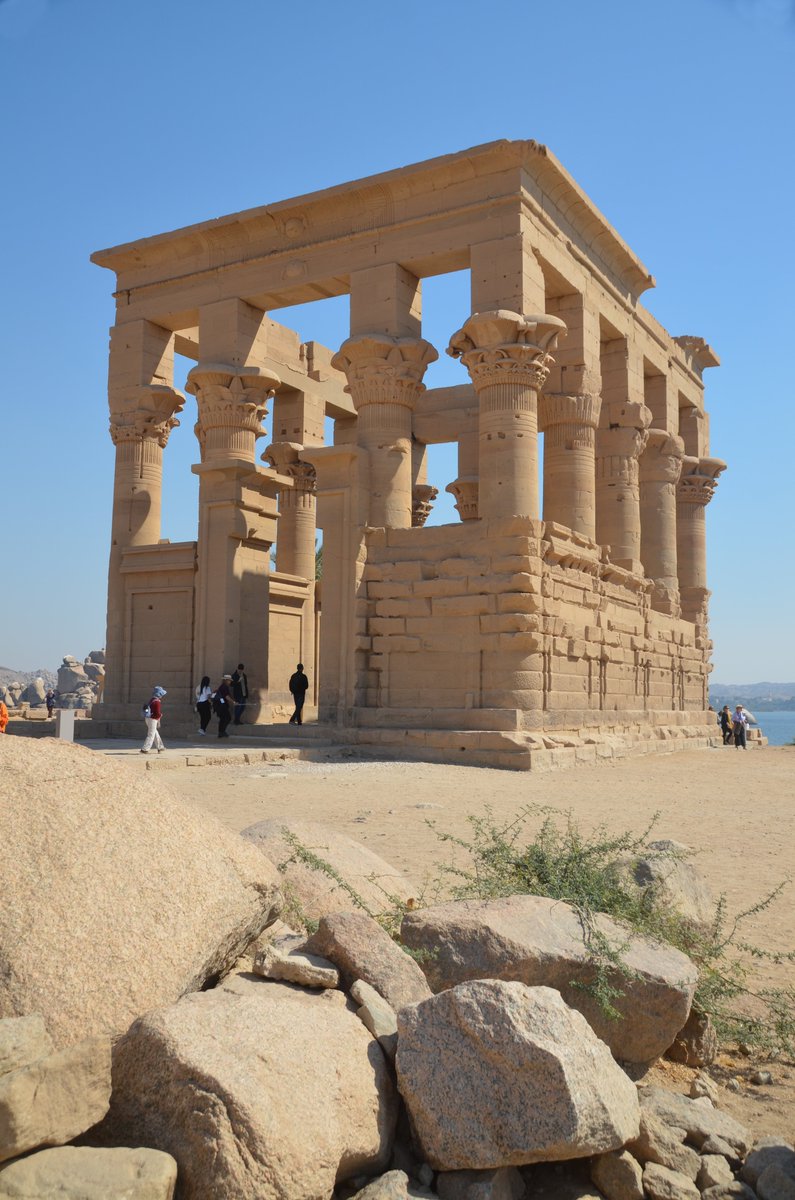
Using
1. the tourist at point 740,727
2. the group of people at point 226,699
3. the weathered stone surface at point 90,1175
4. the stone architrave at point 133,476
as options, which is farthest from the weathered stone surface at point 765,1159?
the tourist at point 740,727

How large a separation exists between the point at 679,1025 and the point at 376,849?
4000 millimetres

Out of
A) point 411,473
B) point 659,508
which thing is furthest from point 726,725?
point 411,473

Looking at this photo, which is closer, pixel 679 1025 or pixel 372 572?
pixel 679 1025

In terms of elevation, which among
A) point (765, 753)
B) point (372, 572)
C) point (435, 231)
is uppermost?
point (435, 231)

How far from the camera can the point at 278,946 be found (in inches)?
152

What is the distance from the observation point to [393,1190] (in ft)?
9.38

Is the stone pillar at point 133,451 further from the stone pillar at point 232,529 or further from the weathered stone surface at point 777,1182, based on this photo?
the weathered stone surface at point 777,1182

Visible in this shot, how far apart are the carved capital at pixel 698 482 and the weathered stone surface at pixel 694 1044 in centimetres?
2631

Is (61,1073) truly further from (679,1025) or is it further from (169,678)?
(169,678)

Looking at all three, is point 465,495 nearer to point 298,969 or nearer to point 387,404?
point 387,404

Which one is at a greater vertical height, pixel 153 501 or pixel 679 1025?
pixel 153 501

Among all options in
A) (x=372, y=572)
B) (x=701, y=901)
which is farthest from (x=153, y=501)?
(x=701, y=901)

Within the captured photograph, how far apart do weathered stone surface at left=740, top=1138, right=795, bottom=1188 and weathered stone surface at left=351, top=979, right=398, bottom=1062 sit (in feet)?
3.90

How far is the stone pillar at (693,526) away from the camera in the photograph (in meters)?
28.8
